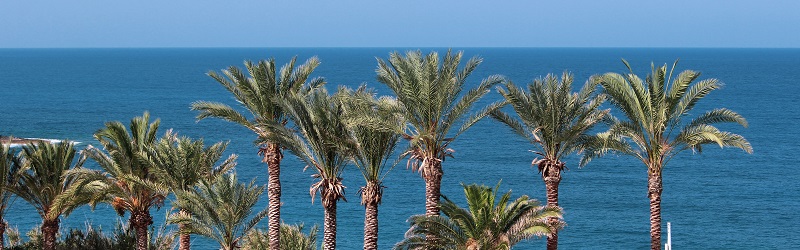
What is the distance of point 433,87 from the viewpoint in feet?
98.8

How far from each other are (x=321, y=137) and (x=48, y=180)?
32.4 ft

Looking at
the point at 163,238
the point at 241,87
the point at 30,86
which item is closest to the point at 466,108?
the point at 241,87

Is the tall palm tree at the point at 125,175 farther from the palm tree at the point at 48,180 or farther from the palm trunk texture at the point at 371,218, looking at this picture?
the palm trunk texture at the point at 371,218

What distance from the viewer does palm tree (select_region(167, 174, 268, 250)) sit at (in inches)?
1255

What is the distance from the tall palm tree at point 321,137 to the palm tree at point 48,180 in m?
7.54

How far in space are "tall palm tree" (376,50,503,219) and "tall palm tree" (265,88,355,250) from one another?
177 cm

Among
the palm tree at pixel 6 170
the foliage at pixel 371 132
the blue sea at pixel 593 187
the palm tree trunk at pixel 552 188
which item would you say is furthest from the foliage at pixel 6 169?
the palm tree trunk at pixel 552 188

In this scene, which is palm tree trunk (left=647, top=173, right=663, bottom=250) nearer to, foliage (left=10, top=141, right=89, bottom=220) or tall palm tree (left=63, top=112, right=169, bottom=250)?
tall palm tree (left=63, top=112, right=169, bottom=250)

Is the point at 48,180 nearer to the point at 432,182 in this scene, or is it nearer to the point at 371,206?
the point at 371,206

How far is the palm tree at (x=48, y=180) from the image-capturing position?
34.5 m

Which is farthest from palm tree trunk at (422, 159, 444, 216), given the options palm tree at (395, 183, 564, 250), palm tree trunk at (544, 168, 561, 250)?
palm tree trunk at (544, 168, 561, 250)

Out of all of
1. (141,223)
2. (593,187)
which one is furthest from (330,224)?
(593,187)

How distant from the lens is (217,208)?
3231 centimetres

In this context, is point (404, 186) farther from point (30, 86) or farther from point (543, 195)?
point (30, 86)
